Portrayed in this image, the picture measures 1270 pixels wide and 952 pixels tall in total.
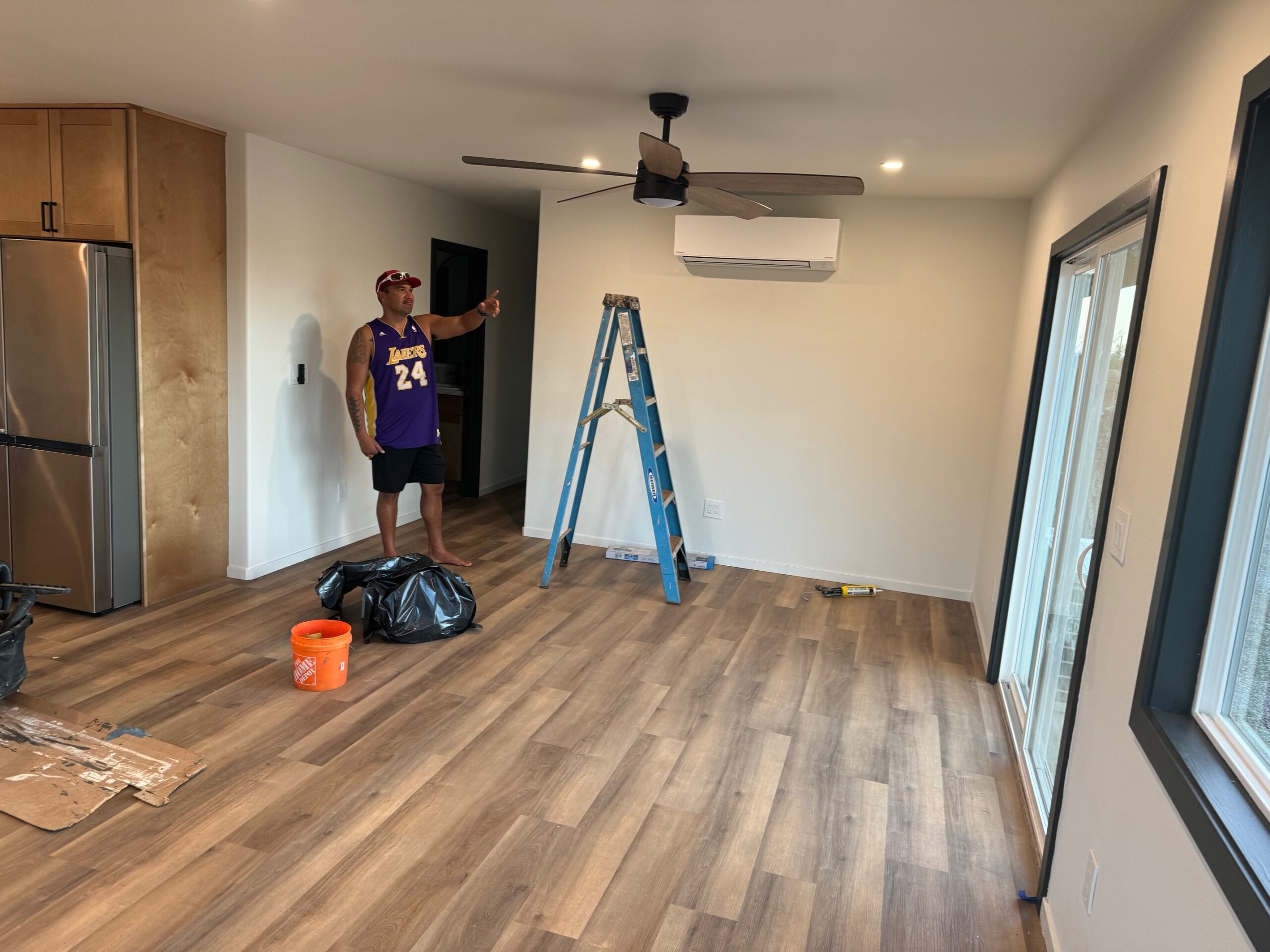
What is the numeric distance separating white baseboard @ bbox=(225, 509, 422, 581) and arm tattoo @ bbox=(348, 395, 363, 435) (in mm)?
859

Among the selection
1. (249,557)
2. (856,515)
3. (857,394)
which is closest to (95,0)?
(249,557)

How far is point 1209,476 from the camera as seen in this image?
1.48 m

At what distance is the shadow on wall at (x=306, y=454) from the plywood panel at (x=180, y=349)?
0.29 metres

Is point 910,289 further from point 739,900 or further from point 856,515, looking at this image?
point 739,900

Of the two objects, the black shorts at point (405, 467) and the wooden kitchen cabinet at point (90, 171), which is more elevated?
the wooden kitchen cabinet at point (90, 171)

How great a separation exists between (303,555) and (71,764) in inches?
89.9

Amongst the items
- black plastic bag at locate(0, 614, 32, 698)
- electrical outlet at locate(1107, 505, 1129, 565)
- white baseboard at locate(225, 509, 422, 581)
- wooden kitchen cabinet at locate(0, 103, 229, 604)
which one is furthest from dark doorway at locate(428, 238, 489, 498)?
electrical outlet at locate(1107, 505, 1129, 565)

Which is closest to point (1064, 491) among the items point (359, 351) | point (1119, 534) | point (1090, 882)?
point (1119, 534)

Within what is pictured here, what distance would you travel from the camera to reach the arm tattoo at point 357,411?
4.45 metres

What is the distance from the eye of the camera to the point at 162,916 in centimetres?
200

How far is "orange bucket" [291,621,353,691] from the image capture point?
3182 mm

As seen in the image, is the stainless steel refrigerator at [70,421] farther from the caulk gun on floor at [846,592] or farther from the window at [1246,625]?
the window at [1246,625]

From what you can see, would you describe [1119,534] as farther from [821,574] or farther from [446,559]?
[446,559]

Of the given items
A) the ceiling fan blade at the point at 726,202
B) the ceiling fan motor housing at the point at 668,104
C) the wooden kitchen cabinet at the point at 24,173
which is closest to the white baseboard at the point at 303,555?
the wooden kitchen cabinet at the point at 24,173
